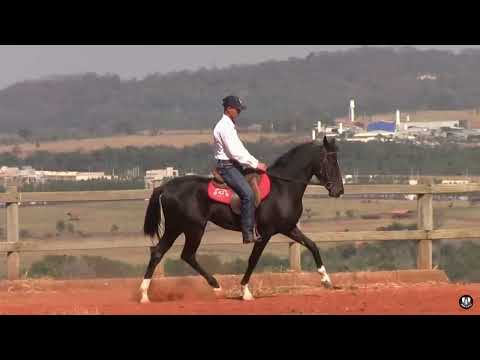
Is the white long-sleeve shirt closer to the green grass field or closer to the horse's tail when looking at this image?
the horse's tail

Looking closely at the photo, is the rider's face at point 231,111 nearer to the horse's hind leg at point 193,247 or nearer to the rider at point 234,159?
the rider at point 234,159

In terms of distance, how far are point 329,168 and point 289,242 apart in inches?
96.1

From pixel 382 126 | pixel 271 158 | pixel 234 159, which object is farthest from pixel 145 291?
pixel 382 126

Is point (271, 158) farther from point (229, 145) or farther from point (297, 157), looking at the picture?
point (229, 145)

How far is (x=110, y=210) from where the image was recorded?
31.3 meters

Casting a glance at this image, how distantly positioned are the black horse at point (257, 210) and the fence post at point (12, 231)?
249cm

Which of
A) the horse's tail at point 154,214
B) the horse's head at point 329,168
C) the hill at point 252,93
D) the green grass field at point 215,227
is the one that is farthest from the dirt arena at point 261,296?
the hill at point 252,93

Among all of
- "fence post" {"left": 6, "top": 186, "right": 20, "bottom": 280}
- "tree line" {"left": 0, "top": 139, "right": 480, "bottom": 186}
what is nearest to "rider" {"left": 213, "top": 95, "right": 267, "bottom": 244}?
"fence post" {"left": 6, "top": 186, "right": 20, "bottom": 280}

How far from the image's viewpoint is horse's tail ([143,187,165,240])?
1345cm

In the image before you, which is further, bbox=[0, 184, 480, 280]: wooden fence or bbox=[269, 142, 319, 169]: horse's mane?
bbox=[0, 184, 480, 280]: wooden fence

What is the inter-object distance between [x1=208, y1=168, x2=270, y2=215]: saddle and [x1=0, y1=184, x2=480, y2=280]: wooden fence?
2100 millimetres

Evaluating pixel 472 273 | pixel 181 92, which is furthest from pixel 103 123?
pixel 472 273

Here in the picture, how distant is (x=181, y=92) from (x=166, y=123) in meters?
14.8

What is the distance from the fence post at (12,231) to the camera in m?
15.0
